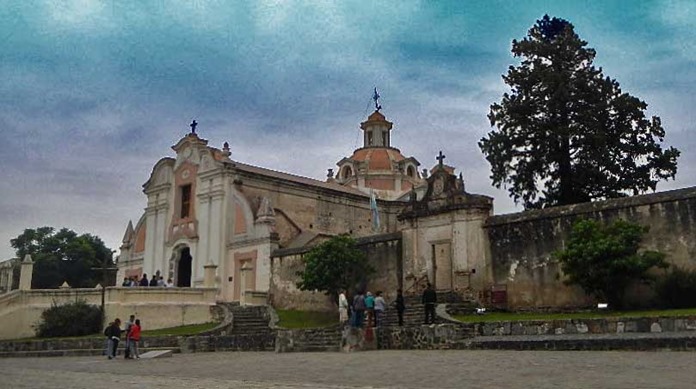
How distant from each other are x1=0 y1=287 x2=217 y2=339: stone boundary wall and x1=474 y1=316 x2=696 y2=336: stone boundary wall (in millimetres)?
14960

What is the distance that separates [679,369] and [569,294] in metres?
11.6

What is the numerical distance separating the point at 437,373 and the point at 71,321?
20.8m

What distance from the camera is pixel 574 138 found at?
29500 mm

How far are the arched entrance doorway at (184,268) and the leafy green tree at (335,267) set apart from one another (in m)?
12.3

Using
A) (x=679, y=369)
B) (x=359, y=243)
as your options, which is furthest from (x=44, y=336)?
(x=679, y=369)

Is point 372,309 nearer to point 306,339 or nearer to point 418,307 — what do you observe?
point 306,339

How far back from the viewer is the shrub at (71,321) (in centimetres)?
2767

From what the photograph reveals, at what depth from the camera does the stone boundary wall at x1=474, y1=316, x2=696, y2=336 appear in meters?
15.0

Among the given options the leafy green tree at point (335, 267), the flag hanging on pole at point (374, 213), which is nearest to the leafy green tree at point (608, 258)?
the leafy green tree at point (335, 267)

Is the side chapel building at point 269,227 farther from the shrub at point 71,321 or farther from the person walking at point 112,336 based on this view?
the person walking at point 112,336

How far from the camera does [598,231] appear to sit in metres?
19.7

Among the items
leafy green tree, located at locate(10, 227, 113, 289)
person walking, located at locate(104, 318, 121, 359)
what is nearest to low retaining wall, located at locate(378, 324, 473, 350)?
person walking, located at locate(104, 318, 121, 359)

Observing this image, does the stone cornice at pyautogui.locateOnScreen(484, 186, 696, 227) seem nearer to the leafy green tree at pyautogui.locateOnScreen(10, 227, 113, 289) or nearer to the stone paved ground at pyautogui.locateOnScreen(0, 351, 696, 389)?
the stone paved ground at pyautogui.locateOnScreen(0, 351, 696, 389)

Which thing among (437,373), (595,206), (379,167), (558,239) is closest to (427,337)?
(437,373)
